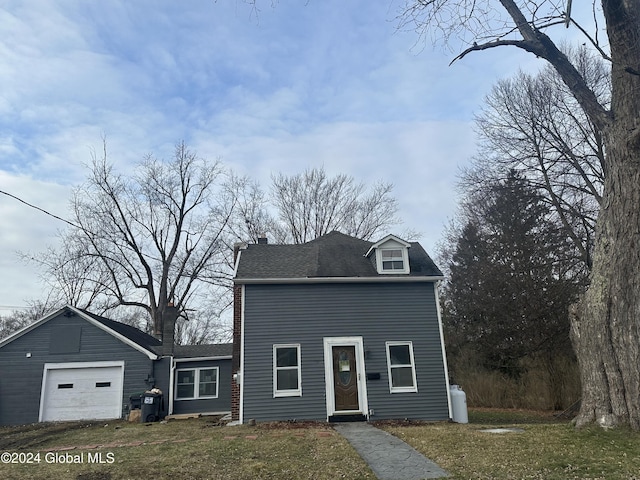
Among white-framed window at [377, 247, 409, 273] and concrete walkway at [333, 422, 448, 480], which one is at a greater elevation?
white-framed window at [377, 247, 409, 273]

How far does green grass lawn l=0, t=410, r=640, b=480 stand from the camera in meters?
5.94

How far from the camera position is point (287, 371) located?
12.2m

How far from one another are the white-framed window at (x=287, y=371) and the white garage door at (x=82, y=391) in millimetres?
7078

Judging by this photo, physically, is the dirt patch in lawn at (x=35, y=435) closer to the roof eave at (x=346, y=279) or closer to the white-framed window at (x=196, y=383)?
the white-framed window at (x=196, y=383)

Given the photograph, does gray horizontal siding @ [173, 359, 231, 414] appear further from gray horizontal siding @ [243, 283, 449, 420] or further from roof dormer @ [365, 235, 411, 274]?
roof dormer @ [365, 235, 411, 274]

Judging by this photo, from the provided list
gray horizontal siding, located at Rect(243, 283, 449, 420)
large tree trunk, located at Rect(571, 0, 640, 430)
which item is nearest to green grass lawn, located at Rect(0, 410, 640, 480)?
large tree trunk, located at Rect(571, 0, 640, 430)

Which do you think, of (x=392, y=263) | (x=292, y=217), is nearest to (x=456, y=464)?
(x=392, y=263)

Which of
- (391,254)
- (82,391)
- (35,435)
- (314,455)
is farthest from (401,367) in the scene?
(82,391)

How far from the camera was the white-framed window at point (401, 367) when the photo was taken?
12.4 meters

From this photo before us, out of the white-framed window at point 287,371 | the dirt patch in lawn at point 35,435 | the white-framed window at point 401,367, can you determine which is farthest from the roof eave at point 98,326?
the white-framed window at point 401,367

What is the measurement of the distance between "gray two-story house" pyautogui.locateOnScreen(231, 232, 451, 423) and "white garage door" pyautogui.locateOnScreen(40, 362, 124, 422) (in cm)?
562

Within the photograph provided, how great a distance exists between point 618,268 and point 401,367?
6.29 m

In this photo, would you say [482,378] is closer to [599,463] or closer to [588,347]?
[588,347]

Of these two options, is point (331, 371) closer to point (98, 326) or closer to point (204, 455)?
point (204, 455)
